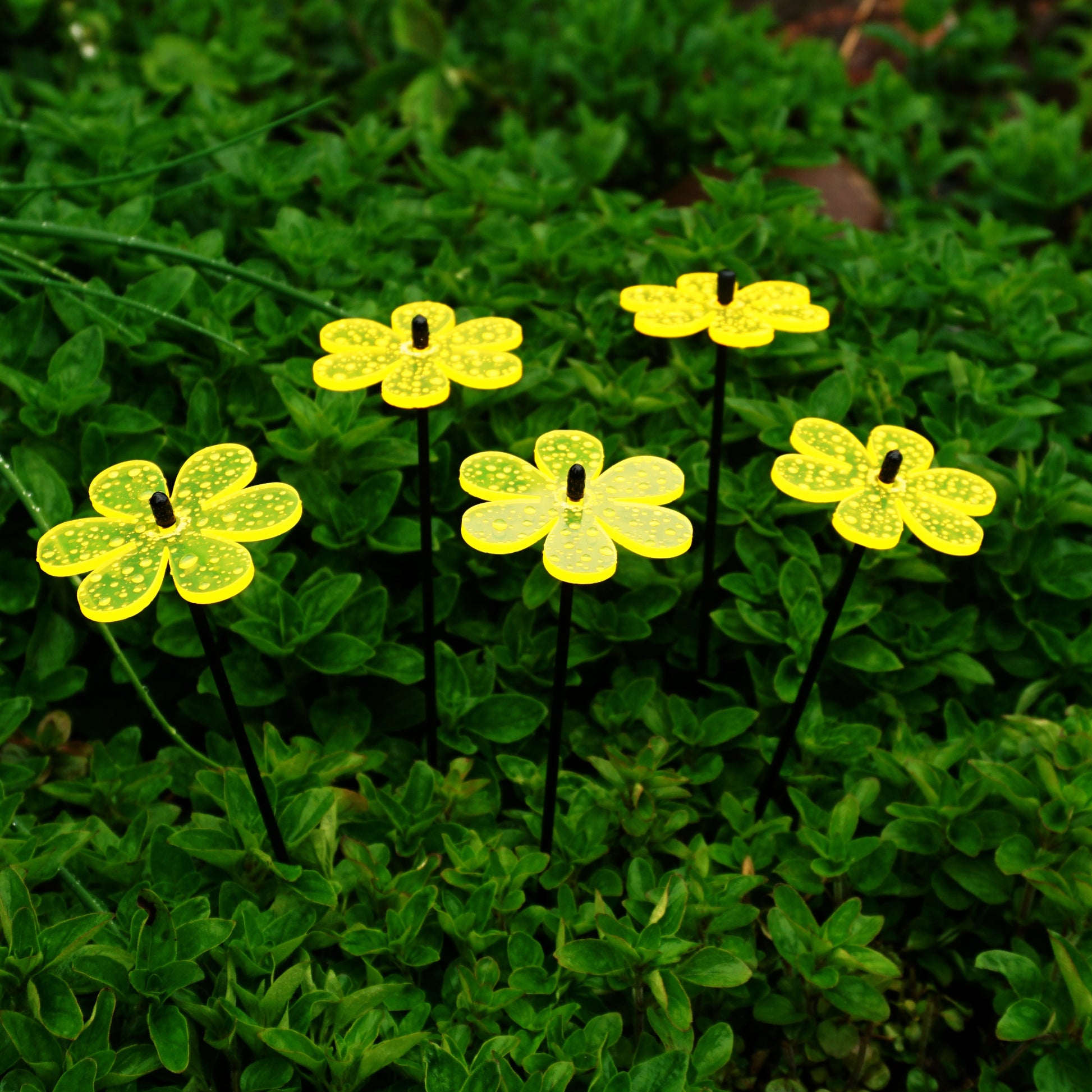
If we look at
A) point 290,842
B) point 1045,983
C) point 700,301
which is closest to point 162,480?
point 290,842

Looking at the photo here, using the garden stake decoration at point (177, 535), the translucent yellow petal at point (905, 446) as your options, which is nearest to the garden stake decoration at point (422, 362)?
the garden stake decoration at point (177, 535)

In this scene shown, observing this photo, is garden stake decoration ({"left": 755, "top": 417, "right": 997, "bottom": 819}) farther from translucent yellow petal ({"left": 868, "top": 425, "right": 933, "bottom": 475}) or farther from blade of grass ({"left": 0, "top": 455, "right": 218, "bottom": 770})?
blade of grass ({"left": 0, "top": 455, "right": 218, "bottom": 770})

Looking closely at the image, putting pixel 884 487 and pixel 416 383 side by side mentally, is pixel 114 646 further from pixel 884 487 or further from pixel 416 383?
pixel 884 487

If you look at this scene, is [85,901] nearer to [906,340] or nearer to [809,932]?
[809,932]

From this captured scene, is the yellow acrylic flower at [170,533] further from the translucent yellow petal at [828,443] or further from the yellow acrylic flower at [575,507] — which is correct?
the translucent yellow petal at [828,443]

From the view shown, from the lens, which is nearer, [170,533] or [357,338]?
[170,533]

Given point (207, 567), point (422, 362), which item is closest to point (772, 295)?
point (422, 362)
